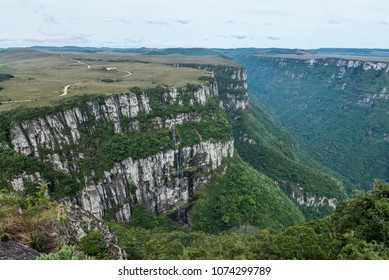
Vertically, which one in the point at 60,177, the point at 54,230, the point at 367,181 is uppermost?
the point at 54,230

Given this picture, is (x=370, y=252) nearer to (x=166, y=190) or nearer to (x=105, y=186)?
(x=105, y=186)

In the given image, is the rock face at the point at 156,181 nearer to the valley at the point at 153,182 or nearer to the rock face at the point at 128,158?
the rock face at the point at 128,158

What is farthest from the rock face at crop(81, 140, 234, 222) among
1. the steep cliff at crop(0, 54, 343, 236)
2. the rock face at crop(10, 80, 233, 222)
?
the steep cliff at crop(0, 54, 343, 236)

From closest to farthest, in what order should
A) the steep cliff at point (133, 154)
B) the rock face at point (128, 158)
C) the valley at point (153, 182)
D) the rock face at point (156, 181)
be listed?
the valley at point (153, 182) < the steep cliff at point (133, 154) < the rock face at point (128, 158) < the rock face at point (156, 181)

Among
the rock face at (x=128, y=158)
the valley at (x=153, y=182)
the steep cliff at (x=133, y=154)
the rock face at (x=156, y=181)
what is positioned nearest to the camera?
the valley at (x=153, y=182)

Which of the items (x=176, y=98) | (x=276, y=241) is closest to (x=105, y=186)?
(x=176, y=98)

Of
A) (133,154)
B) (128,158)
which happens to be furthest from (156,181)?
(128,158)

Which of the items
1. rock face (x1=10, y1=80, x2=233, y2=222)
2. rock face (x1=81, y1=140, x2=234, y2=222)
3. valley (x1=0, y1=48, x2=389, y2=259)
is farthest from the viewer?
rock face (x1=81, y1=140, x2=234, y2=222)

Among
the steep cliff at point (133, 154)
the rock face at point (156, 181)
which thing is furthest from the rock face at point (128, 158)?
the steep cliff at point (133, 154)

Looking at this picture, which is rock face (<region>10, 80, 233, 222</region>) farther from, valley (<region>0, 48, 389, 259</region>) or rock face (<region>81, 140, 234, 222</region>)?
valley (<region>0, 48, 389, 259</region>)

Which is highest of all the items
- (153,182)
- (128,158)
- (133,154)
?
(133,154)

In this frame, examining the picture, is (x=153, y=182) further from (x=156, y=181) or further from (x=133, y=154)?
(x=133, y=154)
